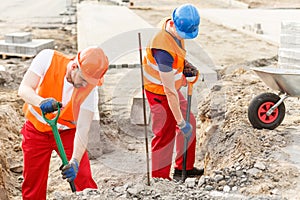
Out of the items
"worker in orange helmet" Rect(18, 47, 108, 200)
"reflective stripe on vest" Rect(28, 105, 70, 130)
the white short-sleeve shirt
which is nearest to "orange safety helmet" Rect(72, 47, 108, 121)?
"worker in orange helmet" Rect(18, 47, 108, 200)

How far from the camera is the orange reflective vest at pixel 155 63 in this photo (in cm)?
480

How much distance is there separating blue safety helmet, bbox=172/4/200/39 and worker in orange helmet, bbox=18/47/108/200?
102 cm

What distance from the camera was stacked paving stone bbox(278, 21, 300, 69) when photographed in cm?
748

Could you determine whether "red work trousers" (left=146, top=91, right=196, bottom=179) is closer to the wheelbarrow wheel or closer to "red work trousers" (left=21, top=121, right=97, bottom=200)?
the wheelbarrow wheel

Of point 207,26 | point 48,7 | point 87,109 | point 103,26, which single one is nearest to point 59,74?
point 87,109

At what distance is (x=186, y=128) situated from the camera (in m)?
5.13

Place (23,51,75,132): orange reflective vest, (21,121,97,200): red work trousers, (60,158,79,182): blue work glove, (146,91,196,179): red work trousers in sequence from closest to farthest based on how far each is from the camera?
(60,158,79,182): blue work glove, (23,51,75,132): orange reflective vest, (21,121,97,200): red work trousers, (146,91,196,179): red work trousers

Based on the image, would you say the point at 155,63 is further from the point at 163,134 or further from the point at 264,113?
the point at 264,113

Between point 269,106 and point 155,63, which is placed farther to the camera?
point 269,106

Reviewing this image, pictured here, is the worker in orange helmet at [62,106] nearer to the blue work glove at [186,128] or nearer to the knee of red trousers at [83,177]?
the knee of red trousers at [83,177]

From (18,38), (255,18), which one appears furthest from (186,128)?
(255,18)

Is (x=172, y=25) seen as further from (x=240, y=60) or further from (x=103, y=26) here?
(x=103, y=26)

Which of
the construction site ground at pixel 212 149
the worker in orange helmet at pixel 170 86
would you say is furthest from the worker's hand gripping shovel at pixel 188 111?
the construction site ground at pixel 212 149

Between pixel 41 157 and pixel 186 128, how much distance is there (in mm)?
1443
